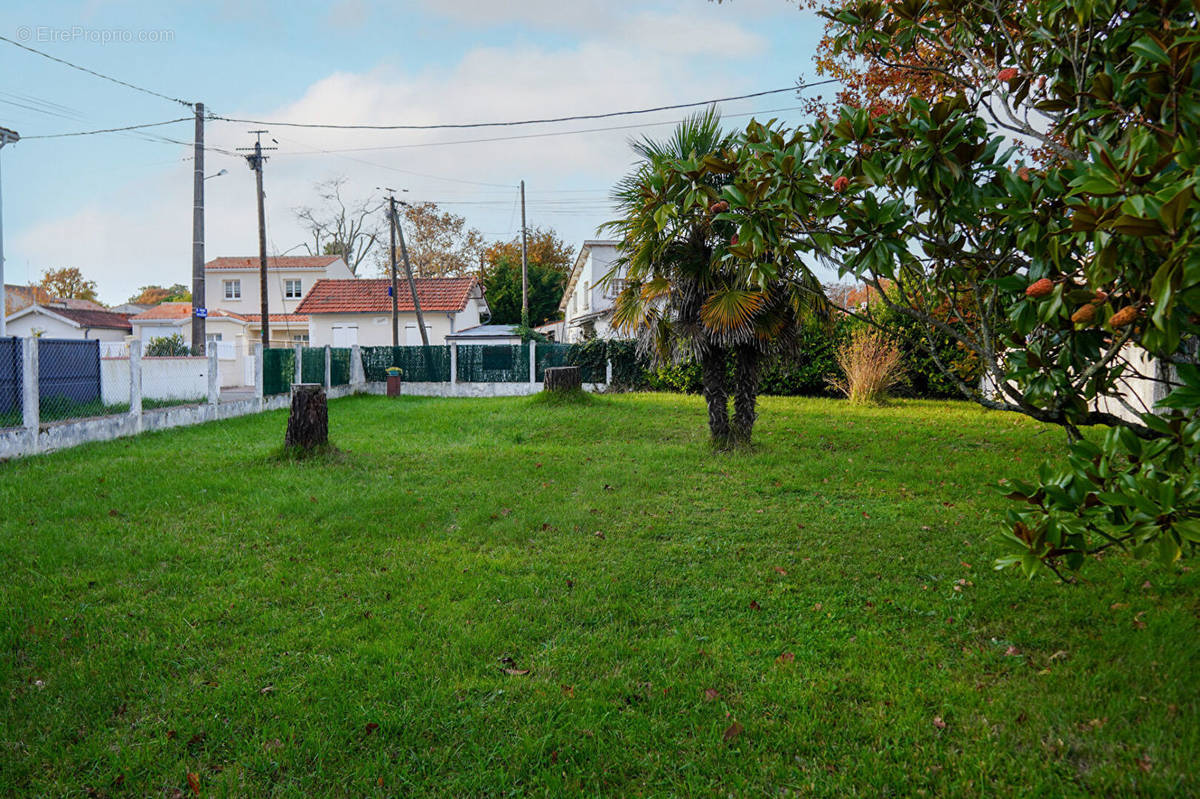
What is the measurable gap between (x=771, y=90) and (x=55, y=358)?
1448 centimetres

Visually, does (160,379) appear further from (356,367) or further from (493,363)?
(493,363)

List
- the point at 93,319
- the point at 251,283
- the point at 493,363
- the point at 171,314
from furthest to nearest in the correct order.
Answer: the point at 251,283 < the point at 171,314 < the point at 93,319 < the point at 493,363

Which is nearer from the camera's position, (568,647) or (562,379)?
(568,647)

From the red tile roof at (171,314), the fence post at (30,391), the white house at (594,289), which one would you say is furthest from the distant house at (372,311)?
the fence post at (30,391)

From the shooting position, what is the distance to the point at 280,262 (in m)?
42.5

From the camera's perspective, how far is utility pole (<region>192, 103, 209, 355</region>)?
1741cm

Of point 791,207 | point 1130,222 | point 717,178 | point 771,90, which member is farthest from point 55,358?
point 771,90

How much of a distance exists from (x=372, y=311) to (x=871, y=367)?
2533cm

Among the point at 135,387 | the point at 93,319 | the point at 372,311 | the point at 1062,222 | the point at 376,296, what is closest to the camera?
the point at 1062,222

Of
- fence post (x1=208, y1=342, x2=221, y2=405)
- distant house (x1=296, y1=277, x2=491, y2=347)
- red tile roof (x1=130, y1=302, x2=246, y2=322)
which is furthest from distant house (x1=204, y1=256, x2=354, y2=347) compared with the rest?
fence post (x1=208, y1=342, x2=221, y2=405)

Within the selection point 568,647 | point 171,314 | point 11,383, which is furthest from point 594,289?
point 171,314

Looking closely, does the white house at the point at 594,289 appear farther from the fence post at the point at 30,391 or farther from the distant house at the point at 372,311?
the fence post at the point at 30,391

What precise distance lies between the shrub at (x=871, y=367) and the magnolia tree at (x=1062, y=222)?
12.3m

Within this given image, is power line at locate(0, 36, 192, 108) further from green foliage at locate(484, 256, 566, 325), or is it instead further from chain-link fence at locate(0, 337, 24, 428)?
green foliage at locate(484, 256, 566, 325)
